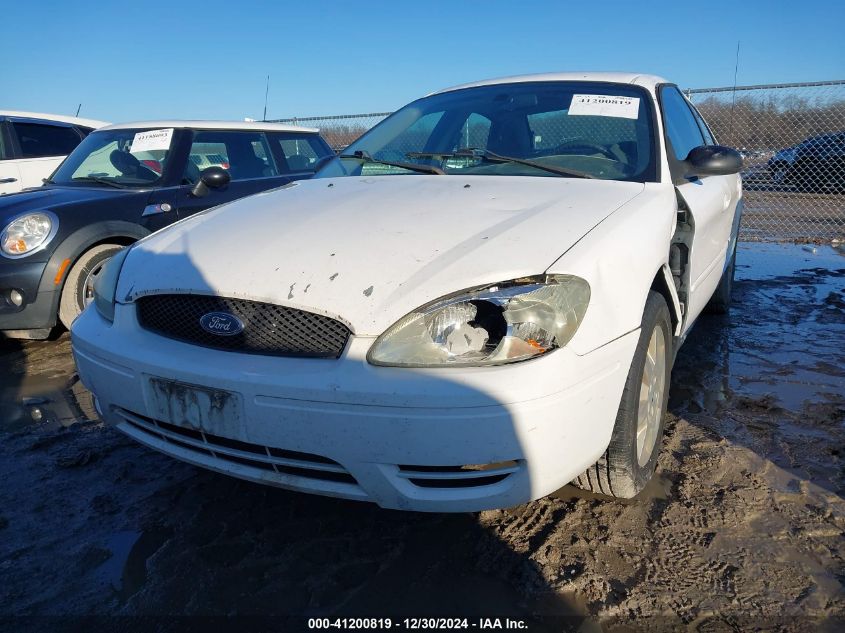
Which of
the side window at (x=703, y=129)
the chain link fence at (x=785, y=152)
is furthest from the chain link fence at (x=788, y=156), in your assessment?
the side window at (x=703, y=129)

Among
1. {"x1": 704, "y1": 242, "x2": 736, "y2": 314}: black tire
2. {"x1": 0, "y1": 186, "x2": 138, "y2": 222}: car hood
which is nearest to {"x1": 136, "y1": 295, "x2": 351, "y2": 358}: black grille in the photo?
{"x1": 0, "y1": 186, "x2": 138, "y2": 222}: car hood

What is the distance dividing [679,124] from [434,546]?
2.62 m

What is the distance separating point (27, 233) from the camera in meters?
3.99

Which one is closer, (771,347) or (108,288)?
(108,288)

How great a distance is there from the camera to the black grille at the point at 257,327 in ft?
5.64

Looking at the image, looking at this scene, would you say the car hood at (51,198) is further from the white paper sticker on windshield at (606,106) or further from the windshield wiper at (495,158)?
the white paper sticker on windshield at (606,106)

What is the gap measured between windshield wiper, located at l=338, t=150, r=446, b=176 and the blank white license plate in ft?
4.99

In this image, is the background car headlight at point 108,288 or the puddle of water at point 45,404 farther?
the puddle of water at point 45,404

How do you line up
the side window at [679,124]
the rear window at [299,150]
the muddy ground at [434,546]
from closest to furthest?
the muddy ground at [434,546], the side window at [679,124], the rear window at [299,150]

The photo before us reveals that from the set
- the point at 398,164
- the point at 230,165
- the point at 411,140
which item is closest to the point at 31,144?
the point at 230,165

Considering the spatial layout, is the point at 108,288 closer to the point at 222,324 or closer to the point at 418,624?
the point at 222,324

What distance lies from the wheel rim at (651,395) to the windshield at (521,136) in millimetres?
719

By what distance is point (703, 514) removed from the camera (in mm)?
2125

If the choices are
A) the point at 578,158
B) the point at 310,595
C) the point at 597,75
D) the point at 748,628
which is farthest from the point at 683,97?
the point at 310,595
